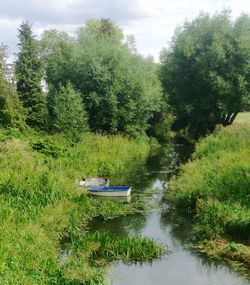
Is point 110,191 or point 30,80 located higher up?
point 30,80

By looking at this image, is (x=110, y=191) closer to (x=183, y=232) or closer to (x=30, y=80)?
(x=183, y=232)

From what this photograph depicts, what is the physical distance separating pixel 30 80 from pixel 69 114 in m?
5.16

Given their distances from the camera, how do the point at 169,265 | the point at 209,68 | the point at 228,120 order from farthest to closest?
A: 1. the point at 228,120
2. the point at 209,68
3. the point at 169,265

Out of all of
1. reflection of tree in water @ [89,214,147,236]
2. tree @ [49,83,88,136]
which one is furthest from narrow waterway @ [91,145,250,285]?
tree @ [49,83,88,136]

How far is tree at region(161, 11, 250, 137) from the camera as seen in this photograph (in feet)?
142

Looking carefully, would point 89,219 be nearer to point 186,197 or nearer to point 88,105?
point 186,197

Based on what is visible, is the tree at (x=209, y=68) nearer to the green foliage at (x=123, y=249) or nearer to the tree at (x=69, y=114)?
the tree at (x=69, y=114)

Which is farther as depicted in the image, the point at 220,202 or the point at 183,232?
the point at 220,202

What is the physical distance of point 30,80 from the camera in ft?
122

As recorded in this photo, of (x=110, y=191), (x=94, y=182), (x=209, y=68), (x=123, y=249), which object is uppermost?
(x=209, y=68)

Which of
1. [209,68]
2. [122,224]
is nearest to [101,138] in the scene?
[209,68]

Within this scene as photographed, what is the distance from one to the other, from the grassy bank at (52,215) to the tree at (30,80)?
25.6ft

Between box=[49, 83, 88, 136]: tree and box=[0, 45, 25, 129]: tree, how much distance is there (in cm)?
277

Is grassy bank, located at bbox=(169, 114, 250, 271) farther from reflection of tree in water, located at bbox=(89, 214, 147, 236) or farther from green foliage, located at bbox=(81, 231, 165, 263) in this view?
reflection of tree in water, located at bbox=(89, 214, 147, 236)
